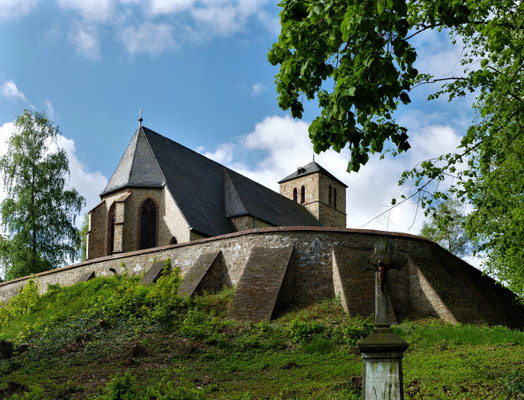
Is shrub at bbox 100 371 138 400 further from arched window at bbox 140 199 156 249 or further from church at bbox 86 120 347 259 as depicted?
arched window at bbox 140 199 156 249

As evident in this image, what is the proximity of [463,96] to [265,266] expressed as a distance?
8.50 meters

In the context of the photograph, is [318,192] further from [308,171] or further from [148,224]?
[148,224]

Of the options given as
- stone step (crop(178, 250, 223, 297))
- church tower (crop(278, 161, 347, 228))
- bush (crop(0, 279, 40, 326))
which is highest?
church tower (crop(278, 161, 347, 228))

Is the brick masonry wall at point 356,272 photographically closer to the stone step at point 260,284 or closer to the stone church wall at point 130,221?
the stone step at point 260,284

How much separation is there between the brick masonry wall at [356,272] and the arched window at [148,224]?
8.09m

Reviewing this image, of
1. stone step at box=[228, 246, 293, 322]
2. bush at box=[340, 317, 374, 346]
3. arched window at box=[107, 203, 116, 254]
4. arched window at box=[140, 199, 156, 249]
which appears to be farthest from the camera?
arched window at box=[107, 203, 116, 254]

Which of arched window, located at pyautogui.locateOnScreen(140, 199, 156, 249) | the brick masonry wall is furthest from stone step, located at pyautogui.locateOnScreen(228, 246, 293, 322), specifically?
arched window, located at pyautogui.locateOnScreen(140, 199, 156, 249)

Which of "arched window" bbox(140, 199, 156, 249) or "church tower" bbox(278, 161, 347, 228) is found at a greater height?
"church tower" bbox(278, 161, 347, 228)

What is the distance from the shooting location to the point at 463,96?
483 inches

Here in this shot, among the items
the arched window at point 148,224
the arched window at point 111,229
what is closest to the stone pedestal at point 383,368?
the arched window at point 148,224

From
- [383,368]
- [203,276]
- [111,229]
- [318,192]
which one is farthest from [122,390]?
[318,192]

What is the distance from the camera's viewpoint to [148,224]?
2878 centimetres

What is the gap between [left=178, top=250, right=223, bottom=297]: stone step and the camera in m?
18.2

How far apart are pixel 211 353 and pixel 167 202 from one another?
53.2 ft
